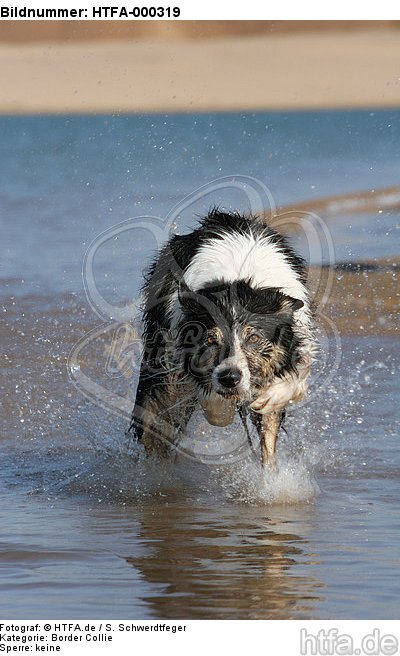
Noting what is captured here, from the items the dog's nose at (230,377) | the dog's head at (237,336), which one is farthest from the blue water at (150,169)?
the dog's nose at (230,377)

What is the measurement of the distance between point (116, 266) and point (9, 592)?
7480 millimetres

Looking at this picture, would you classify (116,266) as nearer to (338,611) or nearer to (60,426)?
(60,426)

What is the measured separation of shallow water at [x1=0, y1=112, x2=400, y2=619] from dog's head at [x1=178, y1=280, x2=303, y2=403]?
2.40 feet

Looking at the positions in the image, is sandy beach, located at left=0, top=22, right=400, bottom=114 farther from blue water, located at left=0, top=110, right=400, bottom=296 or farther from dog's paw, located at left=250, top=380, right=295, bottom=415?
dog's paw, located at left=250, top=380, right=295, bottom=415

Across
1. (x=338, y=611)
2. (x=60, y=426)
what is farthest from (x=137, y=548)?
(x=60, y=426)

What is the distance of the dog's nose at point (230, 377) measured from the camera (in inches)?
249

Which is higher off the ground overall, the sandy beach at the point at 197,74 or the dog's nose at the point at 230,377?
the sandy beach at the point at 197,74

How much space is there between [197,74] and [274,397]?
23688 mm

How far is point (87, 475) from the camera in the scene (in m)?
7.43

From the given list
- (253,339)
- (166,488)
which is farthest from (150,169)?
(253,339)

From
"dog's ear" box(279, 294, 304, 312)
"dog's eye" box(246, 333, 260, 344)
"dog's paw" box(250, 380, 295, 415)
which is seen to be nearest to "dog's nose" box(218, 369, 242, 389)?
"dog's eye" box(246, 333, 260, 344)

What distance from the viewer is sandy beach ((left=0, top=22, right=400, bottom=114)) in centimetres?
2802

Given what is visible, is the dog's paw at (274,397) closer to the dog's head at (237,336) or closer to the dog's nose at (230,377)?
the dog's head at (237,336)

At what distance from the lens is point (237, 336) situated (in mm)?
6426
